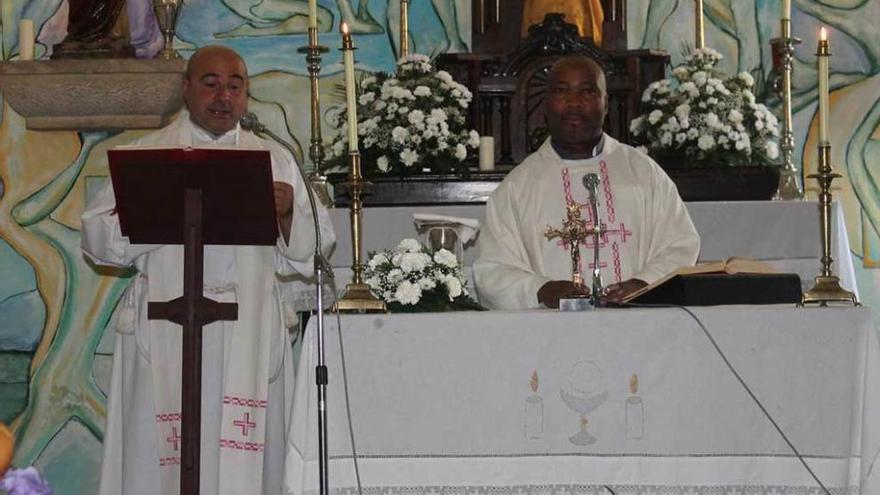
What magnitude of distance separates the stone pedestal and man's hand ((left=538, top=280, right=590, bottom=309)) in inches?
131

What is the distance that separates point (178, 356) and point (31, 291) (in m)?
2.84

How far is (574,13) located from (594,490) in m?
3.74

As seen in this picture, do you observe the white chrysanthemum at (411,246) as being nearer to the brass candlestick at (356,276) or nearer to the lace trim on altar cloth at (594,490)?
the brass candlestick at (356,276)

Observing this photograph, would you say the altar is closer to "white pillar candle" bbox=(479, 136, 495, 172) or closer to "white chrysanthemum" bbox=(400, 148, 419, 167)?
"white chrysanthemum" bbox=(400, 148, 419, 167)

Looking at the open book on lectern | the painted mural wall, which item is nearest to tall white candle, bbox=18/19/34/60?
the painted mural wall

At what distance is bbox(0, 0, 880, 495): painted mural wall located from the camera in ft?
29.4

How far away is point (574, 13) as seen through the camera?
8.26 m

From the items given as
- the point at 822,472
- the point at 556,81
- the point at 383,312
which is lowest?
the point at 822,472

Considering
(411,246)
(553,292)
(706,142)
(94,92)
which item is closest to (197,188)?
(411,246)

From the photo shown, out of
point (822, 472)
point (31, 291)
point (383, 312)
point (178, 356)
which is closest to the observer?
point (822, 472)

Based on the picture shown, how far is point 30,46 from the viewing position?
→ 836 centimetres

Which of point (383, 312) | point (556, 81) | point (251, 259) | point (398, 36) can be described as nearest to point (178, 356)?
point (251, 259)

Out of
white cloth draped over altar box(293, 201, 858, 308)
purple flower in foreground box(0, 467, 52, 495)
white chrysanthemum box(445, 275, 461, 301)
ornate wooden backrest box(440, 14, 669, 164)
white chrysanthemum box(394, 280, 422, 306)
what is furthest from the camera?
ornate wooden backrest box(440, 14, 669, 164)

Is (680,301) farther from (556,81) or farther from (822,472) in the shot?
(556,81)
